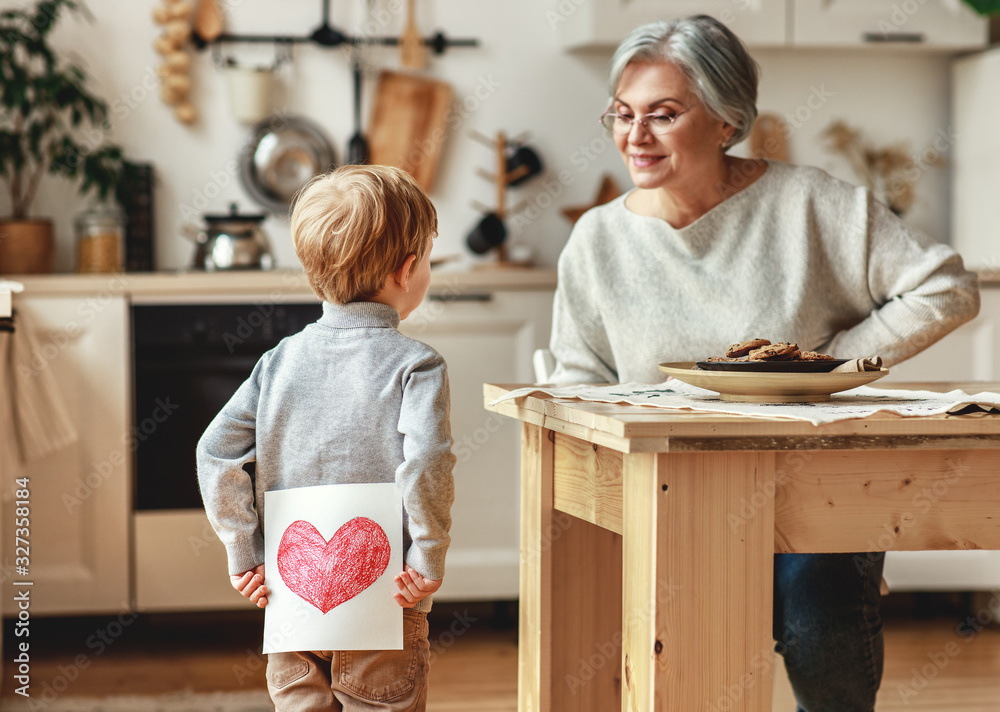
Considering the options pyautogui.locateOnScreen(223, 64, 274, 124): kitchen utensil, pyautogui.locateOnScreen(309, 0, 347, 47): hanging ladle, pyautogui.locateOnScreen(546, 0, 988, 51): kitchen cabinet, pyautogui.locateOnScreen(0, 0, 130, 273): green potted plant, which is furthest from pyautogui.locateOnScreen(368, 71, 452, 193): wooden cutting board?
pyautogui.locateOnScreen(0, 0, 130, 273): green potted plant

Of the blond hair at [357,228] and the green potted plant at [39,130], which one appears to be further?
the green potted plant at [39,130]

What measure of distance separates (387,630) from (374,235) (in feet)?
1.42

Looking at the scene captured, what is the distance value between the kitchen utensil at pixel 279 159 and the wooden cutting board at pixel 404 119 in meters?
0.16

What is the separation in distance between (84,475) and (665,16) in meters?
1.84

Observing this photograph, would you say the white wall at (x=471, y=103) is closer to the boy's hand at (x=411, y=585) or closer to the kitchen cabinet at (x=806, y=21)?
the kitchen cabinet at (x=806, y=21)

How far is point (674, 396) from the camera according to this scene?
1.20m

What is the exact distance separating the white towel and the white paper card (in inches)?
45.0

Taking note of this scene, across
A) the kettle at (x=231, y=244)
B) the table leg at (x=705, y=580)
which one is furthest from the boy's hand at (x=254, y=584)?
the kettle at (x=231, y=244)

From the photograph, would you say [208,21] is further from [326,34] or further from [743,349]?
[743,349]

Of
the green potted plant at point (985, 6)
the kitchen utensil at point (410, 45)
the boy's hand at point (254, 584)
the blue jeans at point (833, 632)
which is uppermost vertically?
the green potted plant at point (985, 6)

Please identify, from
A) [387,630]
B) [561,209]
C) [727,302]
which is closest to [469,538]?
[561,209]

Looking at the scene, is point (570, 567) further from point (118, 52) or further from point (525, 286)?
point (118, 52)

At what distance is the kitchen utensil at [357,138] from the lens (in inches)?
114

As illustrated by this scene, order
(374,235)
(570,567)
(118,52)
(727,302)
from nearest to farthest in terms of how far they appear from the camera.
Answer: (374,235), (570,567), (727,302), (118,52)
